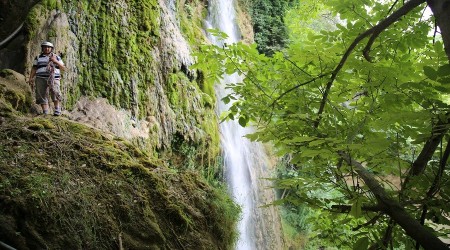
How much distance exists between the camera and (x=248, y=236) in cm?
897

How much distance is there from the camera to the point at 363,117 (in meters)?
2.63

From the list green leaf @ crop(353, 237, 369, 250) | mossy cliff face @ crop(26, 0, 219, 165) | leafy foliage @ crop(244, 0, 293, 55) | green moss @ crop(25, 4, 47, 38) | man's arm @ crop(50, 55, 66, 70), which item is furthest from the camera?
leafy foliage @ crop(244, 0, 293, 55)

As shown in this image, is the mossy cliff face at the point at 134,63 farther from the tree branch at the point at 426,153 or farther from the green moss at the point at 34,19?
the tree branch at the point at 426,153

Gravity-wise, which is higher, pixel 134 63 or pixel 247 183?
pixel 134 63

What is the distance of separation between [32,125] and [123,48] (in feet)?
9.63

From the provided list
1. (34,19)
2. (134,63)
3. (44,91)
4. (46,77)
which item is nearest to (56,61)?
(46,77)

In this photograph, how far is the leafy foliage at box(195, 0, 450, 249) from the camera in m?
1.86

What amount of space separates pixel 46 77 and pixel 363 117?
391 centimetres

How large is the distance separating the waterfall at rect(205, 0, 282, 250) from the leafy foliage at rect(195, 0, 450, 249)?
512cm

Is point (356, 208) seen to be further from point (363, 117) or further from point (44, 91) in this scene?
point (44, 91)

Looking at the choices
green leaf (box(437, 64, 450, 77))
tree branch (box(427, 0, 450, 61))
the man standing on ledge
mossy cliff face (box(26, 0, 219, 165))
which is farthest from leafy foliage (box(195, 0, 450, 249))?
mossy cliff face (box(26, 0, 219, 165))

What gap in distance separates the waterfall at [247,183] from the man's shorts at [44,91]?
14.0ft

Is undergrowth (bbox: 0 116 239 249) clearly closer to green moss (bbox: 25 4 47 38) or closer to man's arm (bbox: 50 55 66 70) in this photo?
man's arm (bbox: 50 55 66 70)

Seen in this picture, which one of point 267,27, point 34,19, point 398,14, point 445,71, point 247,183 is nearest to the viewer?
point 445,71
